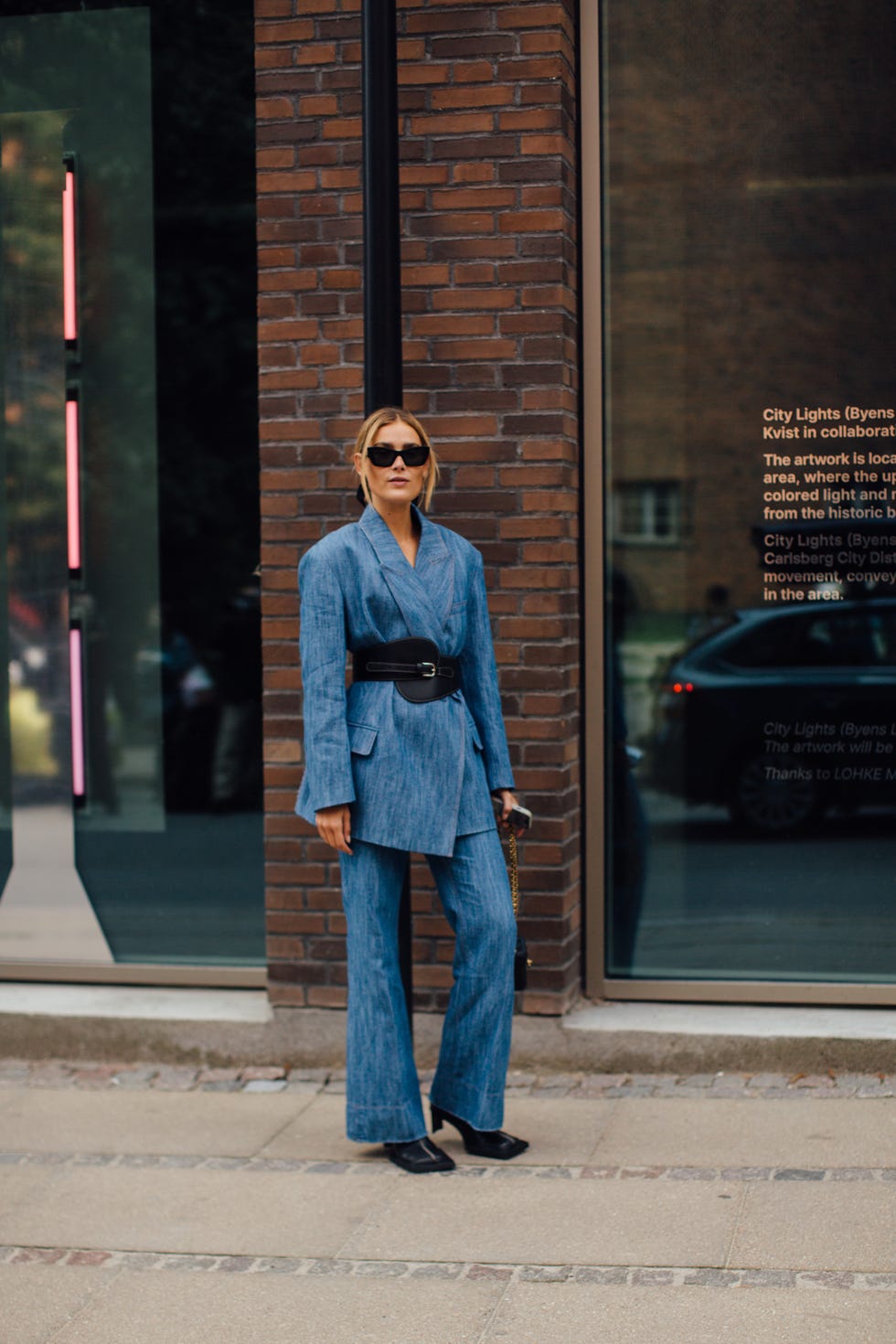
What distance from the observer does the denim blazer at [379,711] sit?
477 centimetres

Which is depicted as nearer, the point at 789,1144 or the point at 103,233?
the point at 789,1144

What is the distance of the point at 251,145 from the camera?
632cm

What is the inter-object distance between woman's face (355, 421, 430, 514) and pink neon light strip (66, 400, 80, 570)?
1.98m

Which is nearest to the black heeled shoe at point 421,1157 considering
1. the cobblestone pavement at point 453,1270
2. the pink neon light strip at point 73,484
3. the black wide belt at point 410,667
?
the cobblestone pavement at point 453,1270

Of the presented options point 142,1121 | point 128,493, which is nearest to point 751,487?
point 128,493

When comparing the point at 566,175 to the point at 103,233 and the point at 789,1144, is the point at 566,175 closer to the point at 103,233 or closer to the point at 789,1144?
the point at 103,233

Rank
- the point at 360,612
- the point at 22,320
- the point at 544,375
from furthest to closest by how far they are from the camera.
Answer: the point at 22,320
the point at 544,375
the point at 360,612

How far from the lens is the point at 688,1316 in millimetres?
3789

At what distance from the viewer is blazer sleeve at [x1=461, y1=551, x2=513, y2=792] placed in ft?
16.4

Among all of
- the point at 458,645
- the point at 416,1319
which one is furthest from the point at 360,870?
the point at 416,1319

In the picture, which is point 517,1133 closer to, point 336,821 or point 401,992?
point 401,992

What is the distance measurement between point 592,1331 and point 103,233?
436 cm

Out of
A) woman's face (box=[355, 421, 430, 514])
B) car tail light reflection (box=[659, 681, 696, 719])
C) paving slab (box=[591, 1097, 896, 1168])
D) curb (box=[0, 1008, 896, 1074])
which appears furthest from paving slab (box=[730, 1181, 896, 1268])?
woman's face (box=[355, 421, 430, 514])

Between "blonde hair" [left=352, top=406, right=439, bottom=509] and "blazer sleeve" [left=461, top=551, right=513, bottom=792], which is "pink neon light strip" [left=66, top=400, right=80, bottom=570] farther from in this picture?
"blazer sleeve" [left=461, top=551, right=513, bottom=792]
